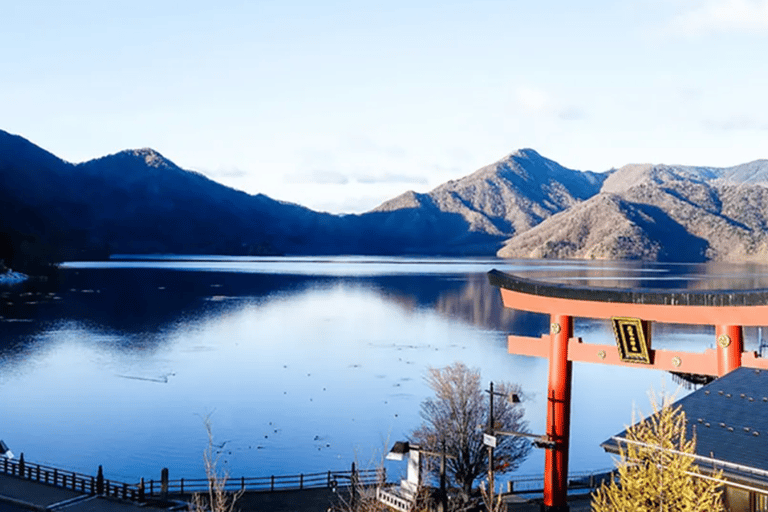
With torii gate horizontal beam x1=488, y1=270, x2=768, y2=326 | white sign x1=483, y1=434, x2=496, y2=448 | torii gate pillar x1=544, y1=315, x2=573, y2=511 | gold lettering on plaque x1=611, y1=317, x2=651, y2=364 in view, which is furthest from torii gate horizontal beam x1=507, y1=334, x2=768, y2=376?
white sign x1=483, y1=434, x2=496, y2=448

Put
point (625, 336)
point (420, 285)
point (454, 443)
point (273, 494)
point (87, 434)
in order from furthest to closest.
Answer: point (420, 285) → point (87, 434) → point (454, 443) → point (273, 494) → point (625, 336)

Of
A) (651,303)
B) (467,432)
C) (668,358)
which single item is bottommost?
(467,432)

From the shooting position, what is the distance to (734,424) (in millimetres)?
16328

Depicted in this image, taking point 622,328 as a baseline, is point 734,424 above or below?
below

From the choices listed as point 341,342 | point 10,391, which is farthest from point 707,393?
point 341,342

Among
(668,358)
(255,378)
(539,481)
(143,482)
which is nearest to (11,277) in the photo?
(255,378)

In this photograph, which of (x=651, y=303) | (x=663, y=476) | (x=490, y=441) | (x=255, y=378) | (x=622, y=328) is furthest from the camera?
(x=255, y=378)

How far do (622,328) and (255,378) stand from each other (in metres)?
55.8

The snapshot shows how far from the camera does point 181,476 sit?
46156mm

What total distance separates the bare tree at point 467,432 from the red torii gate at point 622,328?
359 inches

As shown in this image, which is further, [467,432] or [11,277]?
[11,277]

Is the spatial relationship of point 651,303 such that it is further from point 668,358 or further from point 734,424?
point 734,424

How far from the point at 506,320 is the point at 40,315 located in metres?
69.9

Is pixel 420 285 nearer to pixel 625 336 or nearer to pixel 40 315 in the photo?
pixel 40 315
